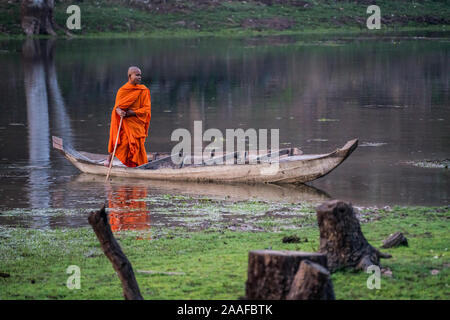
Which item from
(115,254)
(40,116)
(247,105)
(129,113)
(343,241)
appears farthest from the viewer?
(247,105)

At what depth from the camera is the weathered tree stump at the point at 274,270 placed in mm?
6699

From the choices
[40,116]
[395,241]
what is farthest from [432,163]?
[40,116]

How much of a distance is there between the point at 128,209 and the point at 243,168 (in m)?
2.58

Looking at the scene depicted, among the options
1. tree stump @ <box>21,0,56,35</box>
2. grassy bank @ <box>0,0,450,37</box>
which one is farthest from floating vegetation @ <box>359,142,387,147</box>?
grassy bank @ <box>0,0,450,37</box>

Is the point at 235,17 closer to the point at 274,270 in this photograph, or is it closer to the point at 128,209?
the point at 128,209

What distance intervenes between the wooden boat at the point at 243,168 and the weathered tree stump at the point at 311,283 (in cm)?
720

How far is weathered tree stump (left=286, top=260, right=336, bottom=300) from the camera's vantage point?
644cm

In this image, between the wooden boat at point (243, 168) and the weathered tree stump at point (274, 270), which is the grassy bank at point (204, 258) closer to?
the weathered tree stump at point (274, 270)

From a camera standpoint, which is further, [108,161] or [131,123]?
[108,161]

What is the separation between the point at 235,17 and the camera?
185ft

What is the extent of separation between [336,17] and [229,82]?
27918mm

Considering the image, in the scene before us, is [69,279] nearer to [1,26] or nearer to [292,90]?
[292,90]

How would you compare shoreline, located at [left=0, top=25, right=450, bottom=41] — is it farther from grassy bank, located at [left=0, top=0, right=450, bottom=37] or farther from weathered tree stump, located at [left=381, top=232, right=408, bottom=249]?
weathered tree stump, located at [left=381, top=232, right=408, bottom=249]

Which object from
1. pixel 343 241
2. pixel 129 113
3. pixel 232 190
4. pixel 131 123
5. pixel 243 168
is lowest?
pixel 232 190
